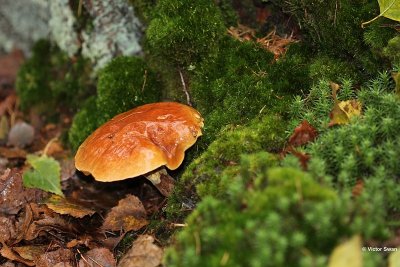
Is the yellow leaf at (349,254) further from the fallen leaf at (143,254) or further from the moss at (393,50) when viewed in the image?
the moss at (393,50)

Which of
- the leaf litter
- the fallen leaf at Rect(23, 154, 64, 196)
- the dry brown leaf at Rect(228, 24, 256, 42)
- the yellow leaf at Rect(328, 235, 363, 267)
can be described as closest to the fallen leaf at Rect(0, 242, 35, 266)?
the leaf litter

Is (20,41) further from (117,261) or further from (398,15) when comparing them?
(398,15)

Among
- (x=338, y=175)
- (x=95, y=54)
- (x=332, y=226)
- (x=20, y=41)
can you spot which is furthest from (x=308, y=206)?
(x=20, y=41)

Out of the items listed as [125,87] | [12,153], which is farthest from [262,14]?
[12,153]

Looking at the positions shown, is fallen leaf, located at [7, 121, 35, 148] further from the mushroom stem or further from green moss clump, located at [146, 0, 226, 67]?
the mushroom stem

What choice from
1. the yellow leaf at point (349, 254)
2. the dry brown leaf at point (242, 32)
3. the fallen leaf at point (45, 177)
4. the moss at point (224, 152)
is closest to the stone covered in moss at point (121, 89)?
the fallen leaf at point (45, 177)

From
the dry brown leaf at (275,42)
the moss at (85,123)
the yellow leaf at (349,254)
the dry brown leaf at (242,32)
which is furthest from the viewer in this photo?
the moss at (85,123)

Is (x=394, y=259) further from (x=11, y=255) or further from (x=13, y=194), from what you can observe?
(x=13, y=194)
